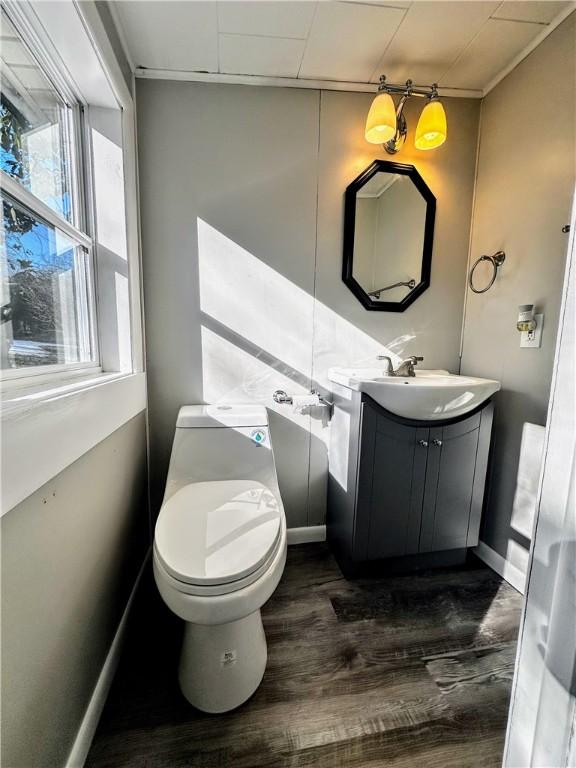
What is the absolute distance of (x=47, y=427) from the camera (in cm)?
59

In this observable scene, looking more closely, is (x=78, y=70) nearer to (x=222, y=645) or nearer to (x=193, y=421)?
(x=193, y=421)

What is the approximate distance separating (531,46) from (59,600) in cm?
235

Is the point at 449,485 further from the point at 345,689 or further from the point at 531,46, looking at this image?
the point at 531,46

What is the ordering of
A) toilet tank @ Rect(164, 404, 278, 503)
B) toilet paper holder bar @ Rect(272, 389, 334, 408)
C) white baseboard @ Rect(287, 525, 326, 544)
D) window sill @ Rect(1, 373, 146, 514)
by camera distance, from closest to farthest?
1. window sill @ Rect(1, 373, 146, 514)
2. toilet tank @ Rect(164, 404, 278, 503)
3. toilet paper holder bar @ Rect(272, 389, 334, 408)
4. white baseboard @ Rect(287, 525, 326, 544)

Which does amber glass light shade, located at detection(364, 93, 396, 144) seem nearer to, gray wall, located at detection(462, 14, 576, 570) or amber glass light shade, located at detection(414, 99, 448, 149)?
amber glass light shade, located at detection(414, 99, 448, 149)

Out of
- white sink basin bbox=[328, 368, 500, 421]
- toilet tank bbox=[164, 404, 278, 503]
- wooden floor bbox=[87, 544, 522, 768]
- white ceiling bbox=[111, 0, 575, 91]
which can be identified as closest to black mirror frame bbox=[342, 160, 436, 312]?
white ceiling bbox=[111, 0, 575, 91]

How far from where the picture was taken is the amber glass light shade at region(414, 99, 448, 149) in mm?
1348

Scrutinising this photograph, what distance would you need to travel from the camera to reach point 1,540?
504 millimetres

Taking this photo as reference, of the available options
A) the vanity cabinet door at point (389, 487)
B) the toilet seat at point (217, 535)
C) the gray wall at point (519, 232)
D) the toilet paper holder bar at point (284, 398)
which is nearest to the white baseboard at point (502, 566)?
the gray wall at point (519, 232)

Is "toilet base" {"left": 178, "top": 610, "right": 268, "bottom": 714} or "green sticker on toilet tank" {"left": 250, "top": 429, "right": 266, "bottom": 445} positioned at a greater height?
"green sticker on toilet tank" {"left": 250, "top": 429, "right": 266, "bottom": 445}

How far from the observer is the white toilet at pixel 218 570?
0.78 m

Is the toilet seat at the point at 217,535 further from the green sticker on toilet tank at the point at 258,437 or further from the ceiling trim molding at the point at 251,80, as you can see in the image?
the ceiling trim molding at the point at 251,80

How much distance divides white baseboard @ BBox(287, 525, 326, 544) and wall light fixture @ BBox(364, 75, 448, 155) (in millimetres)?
1839

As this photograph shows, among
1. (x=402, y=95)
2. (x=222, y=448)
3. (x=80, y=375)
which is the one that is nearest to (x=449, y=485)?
(x=222, y=448)
